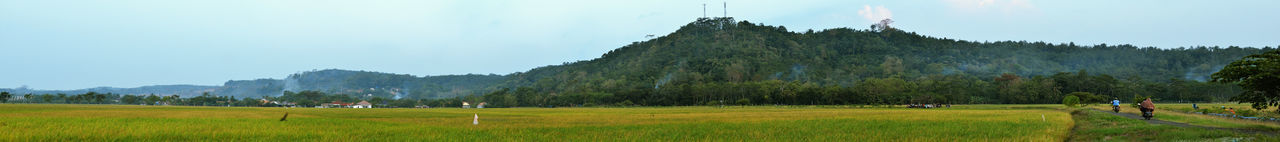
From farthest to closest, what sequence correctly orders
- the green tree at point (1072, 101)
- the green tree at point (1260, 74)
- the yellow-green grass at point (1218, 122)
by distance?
1. the green tree at point (1072, 101)
2. the yellow-green grass at point (1218, 122)
3. the green tree at point (1260, 74)

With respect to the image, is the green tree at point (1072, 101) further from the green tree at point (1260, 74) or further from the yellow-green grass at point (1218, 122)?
the green tree at point (1260, 74)

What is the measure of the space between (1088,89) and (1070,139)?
14454 cm

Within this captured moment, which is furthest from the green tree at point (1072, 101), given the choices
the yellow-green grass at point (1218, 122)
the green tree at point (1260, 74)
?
the green tree at point (1260, 74)

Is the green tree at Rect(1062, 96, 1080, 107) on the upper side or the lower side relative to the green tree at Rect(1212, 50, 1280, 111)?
lower

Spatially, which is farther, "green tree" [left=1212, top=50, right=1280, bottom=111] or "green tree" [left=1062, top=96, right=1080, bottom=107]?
"green tree" [left=1062, top=96, right=1080, bottom=107]

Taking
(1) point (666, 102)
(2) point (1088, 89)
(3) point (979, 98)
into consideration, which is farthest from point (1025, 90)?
(1) point (666, 102)

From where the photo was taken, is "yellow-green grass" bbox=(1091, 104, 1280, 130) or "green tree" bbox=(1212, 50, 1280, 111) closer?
"green tree" bbox=(1212, 50, 1280, 111)

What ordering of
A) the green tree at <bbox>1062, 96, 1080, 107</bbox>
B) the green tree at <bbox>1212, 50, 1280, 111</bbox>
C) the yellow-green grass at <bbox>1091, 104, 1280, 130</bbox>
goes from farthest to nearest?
the green tree at <bbox>1062, 96, 1080, 107</bbox>
the yellow-green grass at <bbox>1091, 104, 1280, 130</bbox>
the green tree at <bbox>1212, 50, 1280, 111</bbox>

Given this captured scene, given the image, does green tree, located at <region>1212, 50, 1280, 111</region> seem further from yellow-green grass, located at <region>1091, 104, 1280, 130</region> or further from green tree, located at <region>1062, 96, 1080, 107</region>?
green tree, located at <region>1062, 96, 1080, 107</region>

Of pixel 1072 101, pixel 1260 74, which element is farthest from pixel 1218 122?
pixel 1072 101

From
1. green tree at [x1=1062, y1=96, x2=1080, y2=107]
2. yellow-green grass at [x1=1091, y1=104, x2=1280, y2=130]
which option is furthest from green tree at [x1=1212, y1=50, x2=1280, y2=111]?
green tree at [x1=1062, y1=96, x2=1080, y2=107]

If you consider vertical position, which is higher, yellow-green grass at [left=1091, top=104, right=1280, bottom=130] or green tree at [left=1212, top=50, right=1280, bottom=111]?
green tree at [left=1212, top=50, right=1280, bottom=111]

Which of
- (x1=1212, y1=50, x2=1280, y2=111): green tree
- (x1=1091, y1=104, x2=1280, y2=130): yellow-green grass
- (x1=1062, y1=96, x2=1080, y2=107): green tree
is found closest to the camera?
(x1=1212, y1=50, x2=1280, y2=111): green tree

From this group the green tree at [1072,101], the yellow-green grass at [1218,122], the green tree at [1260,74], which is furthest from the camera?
the green tree at [1072,101]
